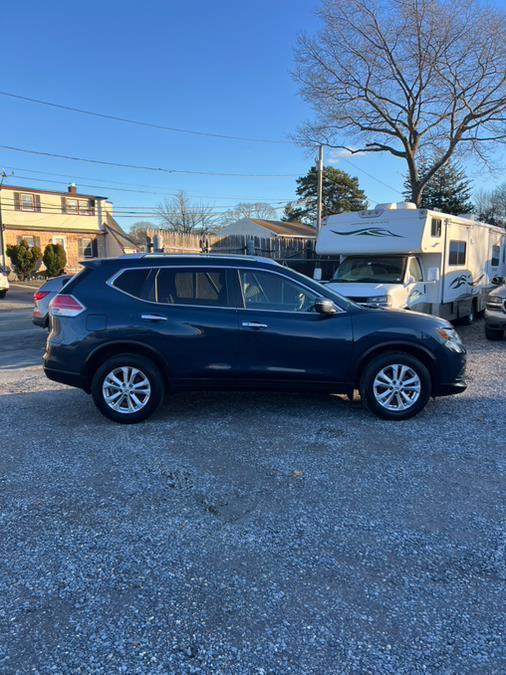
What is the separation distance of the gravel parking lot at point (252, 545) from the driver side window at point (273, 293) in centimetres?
128

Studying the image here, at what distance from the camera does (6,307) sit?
1970cm

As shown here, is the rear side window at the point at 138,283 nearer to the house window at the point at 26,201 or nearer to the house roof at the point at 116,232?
the house roof at the point at 116,232

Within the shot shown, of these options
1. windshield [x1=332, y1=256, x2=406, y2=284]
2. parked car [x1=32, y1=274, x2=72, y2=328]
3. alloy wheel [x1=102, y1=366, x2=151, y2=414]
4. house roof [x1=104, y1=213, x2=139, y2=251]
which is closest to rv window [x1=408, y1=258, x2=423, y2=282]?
windshield [x1=332, y1=256, x2=406, y2=284]

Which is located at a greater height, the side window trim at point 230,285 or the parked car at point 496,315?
the side window trim at point 230,285

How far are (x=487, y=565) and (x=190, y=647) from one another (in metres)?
1.81

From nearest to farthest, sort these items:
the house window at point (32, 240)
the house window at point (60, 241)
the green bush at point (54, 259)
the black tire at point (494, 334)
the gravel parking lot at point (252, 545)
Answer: the gravel parking lot at point (252, 545) → the black tire at point (494, 334) → the green bush at point (54, 259) → the house window at point (32, 240) → the house window at point (60, 241)

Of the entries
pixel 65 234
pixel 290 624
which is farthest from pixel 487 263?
pixel 65 234

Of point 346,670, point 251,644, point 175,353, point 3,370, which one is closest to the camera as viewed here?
point 346,670

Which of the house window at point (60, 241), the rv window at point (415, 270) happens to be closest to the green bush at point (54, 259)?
the house window at point (60, 241)

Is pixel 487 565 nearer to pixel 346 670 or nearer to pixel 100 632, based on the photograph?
pixel 346 670

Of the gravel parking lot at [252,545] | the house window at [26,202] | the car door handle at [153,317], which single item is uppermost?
the house window at [26,202]

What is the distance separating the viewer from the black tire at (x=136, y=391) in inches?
208

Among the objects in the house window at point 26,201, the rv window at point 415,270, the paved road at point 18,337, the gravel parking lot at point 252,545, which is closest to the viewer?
the gravel parking lot at point 252,545

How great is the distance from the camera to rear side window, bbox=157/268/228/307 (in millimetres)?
5441
